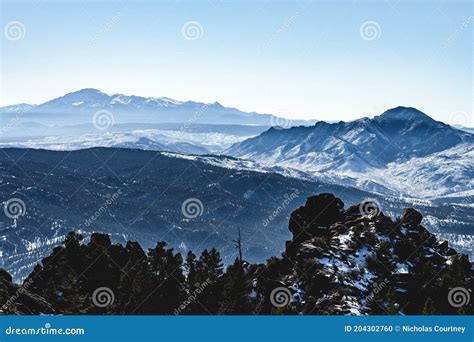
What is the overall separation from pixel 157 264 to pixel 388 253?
29.8 m

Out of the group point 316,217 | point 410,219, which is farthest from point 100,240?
point 410,219

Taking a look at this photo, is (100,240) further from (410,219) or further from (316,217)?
(410,219)

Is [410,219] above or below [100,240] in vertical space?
above

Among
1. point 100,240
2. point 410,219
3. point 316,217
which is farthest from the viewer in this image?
point 100,240

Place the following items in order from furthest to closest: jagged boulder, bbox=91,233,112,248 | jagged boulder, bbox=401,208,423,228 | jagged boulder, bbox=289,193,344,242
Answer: jagged boulder, bbox=91,233,112,248 → jagged boulder, bbox=289,193,344,242 → jagged boulder, bbox=401,208,423,228

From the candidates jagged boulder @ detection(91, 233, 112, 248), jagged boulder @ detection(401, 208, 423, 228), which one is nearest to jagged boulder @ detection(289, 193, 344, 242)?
jagged boulder @ detection(401, 208, 423, 228)

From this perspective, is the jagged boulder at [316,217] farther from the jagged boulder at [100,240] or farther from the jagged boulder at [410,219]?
the jagged boulder at [100,240]

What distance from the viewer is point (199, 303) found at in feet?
259

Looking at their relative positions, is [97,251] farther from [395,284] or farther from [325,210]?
[395,284]

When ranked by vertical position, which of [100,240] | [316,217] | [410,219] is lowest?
[100,240]

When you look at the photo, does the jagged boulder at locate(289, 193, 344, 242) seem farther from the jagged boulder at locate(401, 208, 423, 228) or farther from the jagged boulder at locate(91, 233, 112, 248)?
the jagged boulder at locate(91, 233, 112, 248)

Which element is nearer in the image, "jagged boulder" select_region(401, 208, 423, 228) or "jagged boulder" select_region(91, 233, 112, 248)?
"jagged boulder" select_region(401, 208, 423, 228)

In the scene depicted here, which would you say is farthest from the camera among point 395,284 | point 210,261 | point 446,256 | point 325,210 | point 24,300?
point 325,210
